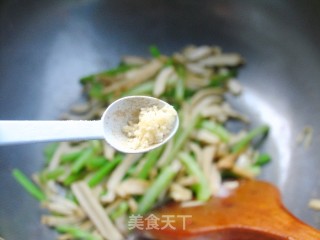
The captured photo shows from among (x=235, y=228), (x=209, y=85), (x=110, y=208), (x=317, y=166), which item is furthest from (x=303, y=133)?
(x=110, y=208)

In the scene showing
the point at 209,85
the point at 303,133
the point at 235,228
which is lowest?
the point at 235,228

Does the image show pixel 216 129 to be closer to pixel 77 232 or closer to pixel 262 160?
pixel 262 160

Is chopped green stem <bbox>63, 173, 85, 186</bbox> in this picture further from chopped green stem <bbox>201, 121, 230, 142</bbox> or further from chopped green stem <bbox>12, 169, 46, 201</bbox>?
chopped green stem <bbox>201, 121, 230, 142</bbox>

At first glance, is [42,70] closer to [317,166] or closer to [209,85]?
[209,85]

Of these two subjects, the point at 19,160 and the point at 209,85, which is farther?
the point at 209,85

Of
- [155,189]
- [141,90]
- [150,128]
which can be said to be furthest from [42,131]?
[141,90]

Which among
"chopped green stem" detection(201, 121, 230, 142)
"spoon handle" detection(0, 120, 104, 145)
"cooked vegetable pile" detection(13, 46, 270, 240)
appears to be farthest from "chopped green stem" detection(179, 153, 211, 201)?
"spoon handle" detection(0, 120, 104, 145)
